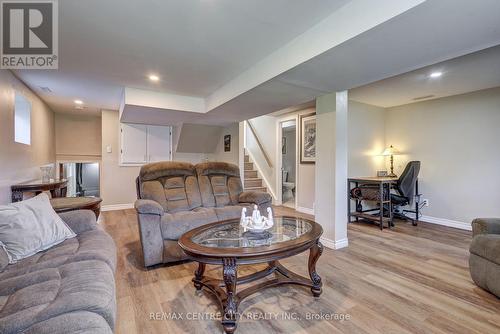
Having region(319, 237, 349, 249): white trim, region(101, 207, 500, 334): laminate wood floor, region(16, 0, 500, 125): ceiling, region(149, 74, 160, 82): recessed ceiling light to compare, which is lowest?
region(101, 207, 500, 334): laminate wood floor

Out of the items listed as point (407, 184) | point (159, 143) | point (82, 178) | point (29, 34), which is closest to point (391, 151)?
point (407, 184)

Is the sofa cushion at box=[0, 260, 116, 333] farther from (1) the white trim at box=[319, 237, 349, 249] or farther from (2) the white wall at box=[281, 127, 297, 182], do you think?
(2) the white wall at box=[281, 127, 297, 182]

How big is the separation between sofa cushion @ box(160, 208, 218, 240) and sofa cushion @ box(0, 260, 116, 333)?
3.35ft

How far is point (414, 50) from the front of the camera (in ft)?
5.88

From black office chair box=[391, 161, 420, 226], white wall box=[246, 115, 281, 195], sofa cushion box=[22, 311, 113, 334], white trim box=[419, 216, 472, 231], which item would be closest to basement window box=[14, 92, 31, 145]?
sofa cushion box=[22, 311, 113, 334]

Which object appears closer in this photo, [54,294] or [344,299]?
[54,294]

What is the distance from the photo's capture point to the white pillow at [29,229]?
1.52 meters

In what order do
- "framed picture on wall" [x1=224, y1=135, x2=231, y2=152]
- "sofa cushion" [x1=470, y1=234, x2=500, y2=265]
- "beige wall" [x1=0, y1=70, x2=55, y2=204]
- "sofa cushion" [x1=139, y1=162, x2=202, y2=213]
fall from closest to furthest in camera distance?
"sofa cushion" [x1=470, y1=234, x2=500, y2=265] → "beige wall" [x1=0, y1=70, x2=55, y2=204] → "sofa cushion" [x1=139, y1=162, x2=202, y2=213] → "framed picture on wall" [x1=224, y1=135, x2=231, y2=152]

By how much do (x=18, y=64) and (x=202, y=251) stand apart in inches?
120

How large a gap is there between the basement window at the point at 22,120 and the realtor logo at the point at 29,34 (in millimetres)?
762

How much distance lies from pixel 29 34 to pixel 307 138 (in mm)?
4321

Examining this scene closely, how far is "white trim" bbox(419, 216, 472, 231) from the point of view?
3.76m

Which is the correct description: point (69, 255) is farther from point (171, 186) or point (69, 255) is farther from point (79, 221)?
point (171, 186)

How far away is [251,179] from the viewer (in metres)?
5.91
